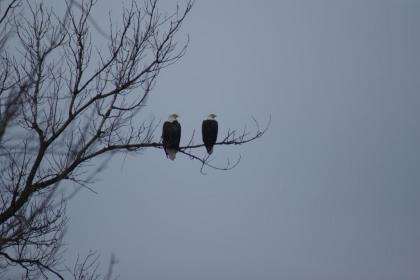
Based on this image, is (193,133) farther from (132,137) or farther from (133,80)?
(133,80)

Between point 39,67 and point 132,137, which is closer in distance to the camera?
point 39,67

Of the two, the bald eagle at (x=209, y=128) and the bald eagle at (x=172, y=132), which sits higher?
the bald eagle at (x=209, y=128)

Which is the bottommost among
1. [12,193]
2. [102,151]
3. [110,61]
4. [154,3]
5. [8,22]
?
[12,193]

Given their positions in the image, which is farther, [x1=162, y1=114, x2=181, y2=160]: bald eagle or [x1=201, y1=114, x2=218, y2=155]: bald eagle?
[x1=201, y1=114, x2=218, y2=155]: bald eagle

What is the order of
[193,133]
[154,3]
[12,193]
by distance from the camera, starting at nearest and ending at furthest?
[12,193] → [154,3] → [193,133]

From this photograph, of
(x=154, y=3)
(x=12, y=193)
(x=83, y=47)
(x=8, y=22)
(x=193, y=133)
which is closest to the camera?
(x=8, y=22)

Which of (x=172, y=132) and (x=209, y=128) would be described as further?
(x=209, y=128)

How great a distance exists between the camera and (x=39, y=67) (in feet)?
11.0

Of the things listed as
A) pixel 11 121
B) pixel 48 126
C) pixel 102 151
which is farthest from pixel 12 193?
pixel 11 121

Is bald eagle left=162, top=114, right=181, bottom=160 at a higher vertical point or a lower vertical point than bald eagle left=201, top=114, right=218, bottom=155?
lower

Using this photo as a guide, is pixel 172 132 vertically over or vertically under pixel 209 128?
under

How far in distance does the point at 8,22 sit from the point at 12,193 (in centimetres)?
113

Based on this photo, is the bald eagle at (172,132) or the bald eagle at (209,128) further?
the bald eagle at (209,128)

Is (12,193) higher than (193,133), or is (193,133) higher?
(193,133)
